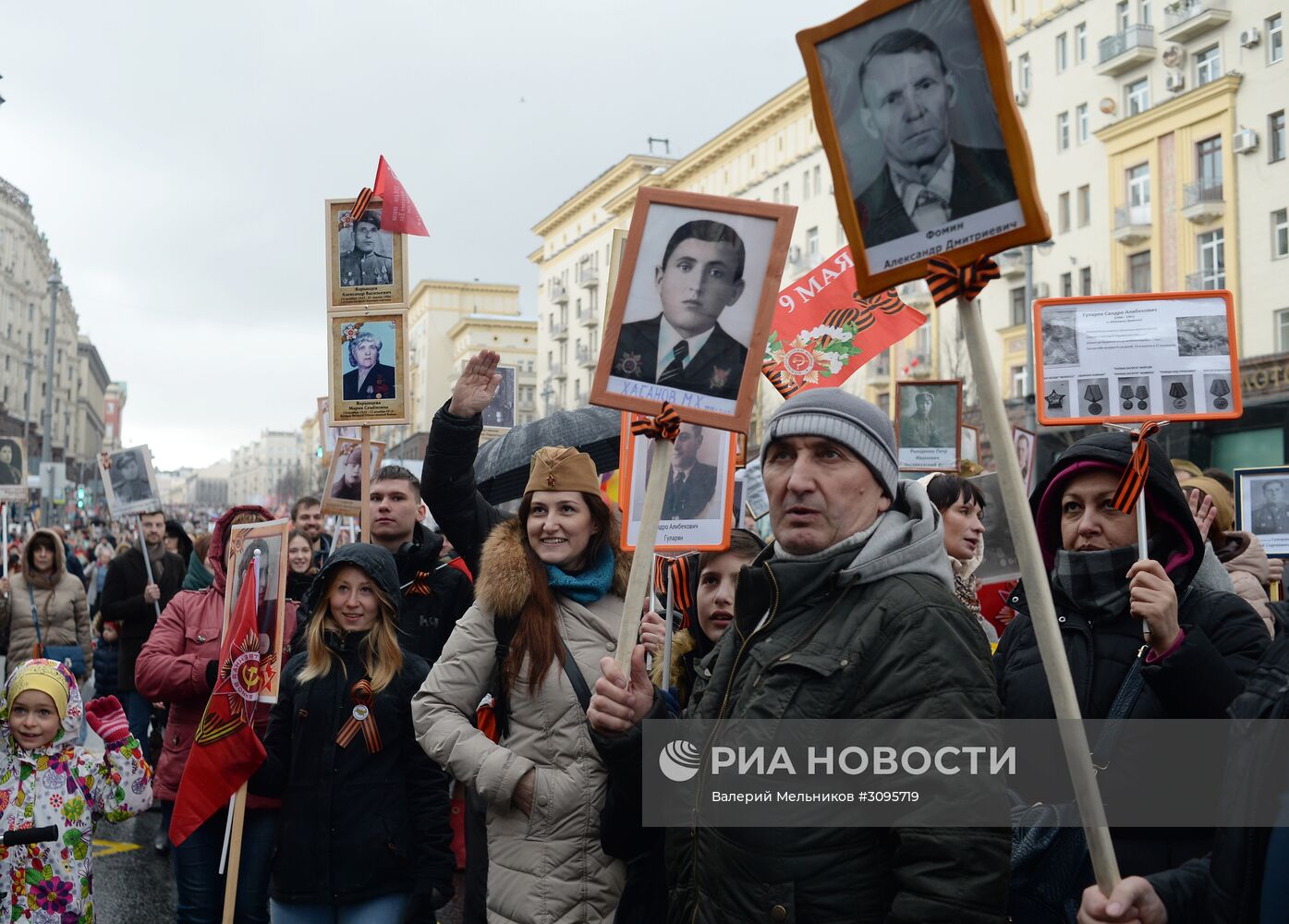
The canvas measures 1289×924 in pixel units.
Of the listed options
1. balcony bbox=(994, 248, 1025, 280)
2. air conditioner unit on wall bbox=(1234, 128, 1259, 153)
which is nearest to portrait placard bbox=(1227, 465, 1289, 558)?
air conditioner unit on wall bbox=(1234, 128, 1259, 153)

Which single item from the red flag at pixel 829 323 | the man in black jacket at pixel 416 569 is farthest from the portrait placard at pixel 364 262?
the red flag at pixel 829 323

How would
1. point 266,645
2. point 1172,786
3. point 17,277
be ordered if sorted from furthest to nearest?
1. point 17,277
2. point 266,645
3. point 1172,786

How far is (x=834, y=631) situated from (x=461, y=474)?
264 centimetres

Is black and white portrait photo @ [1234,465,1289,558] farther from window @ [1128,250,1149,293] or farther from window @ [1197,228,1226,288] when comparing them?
window @ [1128,250,1149,293]

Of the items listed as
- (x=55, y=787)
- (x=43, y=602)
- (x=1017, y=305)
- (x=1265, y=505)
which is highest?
(x=1017, y=305)

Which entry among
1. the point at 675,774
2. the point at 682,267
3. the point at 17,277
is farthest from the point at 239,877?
the point at 17,277

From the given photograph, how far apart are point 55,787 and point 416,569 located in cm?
169

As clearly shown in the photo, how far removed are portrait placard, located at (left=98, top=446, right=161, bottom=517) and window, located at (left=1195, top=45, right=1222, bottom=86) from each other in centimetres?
3038

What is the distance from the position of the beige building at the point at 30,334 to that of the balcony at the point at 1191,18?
2648 inches

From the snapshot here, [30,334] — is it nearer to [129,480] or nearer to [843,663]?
[129,480]

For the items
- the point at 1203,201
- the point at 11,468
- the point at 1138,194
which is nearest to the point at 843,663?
the point at 11,468

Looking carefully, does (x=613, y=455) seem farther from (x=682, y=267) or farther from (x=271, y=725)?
(x=682, y=267)

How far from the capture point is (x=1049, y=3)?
132ft

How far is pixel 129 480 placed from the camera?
11695 millimetres
